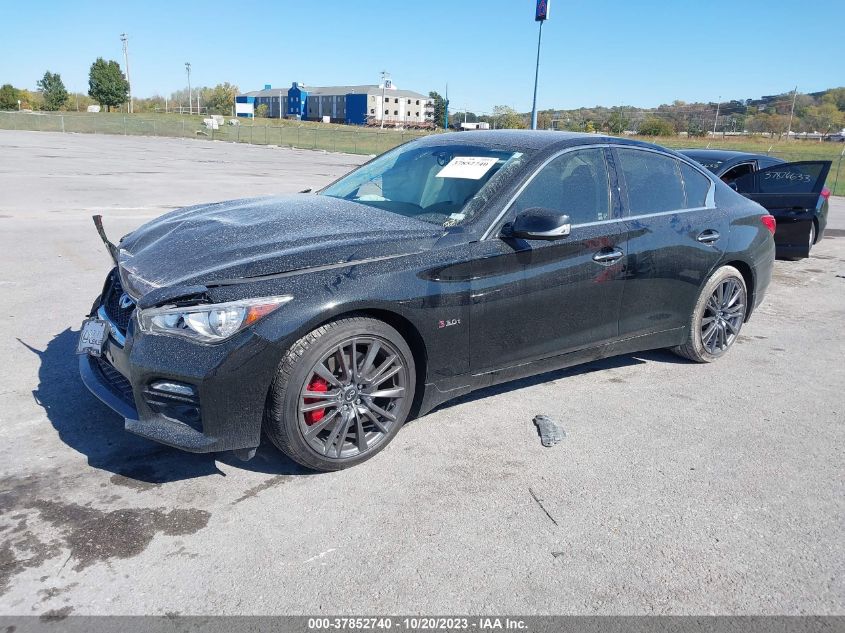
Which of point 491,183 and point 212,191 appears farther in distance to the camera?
point 212,191

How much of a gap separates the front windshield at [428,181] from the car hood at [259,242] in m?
0.16

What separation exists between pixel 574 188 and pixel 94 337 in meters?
2.88

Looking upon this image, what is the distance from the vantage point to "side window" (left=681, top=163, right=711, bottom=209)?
5078 mm

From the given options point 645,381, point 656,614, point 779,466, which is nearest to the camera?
point 656,614

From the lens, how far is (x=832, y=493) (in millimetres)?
3486

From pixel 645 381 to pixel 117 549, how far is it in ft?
12.0

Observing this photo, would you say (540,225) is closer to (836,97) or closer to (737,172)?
(737,172)

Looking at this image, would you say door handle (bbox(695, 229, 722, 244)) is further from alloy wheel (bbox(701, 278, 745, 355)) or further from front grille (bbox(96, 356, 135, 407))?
front grille (bbox(96, 356, 135, 407))

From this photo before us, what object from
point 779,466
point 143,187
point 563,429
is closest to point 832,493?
point 779,466

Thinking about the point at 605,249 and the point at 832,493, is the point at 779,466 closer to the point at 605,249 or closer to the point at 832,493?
the point at 832,493

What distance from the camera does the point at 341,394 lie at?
341 cm

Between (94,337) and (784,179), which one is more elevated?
(784,179)

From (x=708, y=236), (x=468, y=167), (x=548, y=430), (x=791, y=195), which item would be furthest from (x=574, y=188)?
(x=791, y=195)

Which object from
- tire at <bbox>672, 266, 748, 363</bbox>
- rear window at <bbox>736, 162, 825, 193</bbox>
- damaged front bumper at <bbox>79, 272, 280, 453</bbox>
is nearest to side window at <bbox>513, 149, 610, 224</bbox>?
tire at <bbox>672, 266, 748, 363</bbox>
